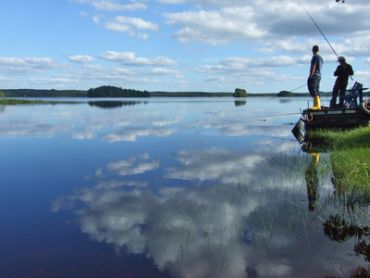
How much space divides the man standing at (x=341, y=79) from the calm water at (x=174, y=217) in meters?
6.04

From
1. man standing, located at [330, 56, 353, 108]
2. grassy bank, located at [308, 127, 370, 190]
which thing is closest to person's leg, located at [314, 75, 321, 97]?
man standing, located at [330, 56, 353, 108]

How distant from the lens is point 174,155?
15570 millimetres

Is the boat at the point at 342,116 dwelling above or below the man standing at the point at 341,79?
below

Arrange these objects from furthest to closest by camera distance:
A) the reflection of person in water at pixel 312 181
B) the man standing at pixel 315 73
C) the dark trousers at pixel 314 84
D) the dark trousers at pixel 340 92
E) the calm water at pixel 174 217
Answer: the dark trousers at pixel 340 92, the dark trousers at pixel 314 84, the man standing at pixel 315 73, the reflection of person in water at pixel 312 181, the calm water at pixel 174 217

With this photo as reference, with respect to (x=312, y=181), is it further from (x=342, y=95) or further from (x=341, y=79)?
→ (x=342, y=95)

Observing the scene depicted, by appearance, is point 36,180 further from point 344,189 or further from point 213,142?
point 213,142

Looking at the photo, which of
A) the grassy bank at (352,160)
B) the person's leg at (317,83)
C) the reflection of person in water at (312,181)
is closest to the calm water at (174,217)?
the reflection of person in water at (312,181)

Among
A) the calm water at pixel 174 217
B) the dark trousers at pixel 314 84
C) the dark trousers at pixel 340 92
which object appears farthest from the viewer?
the dark trousers at pixel 340 92

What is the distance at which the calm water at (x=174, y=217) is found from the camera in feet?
18.9

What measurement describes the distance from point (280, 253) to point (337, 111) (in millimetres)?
14394

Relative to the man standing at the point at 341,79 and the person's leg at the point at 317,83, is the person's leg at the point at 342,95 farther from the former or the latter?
the person's leg at the point at 317,83

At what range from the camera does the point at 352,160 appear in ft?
35.9

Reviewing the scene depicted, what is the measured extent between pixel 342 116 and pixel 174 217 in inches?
526

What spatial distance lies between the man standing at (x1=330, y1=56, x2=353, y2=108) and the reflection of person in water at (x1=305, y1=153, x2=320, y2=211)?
6.92 meters
